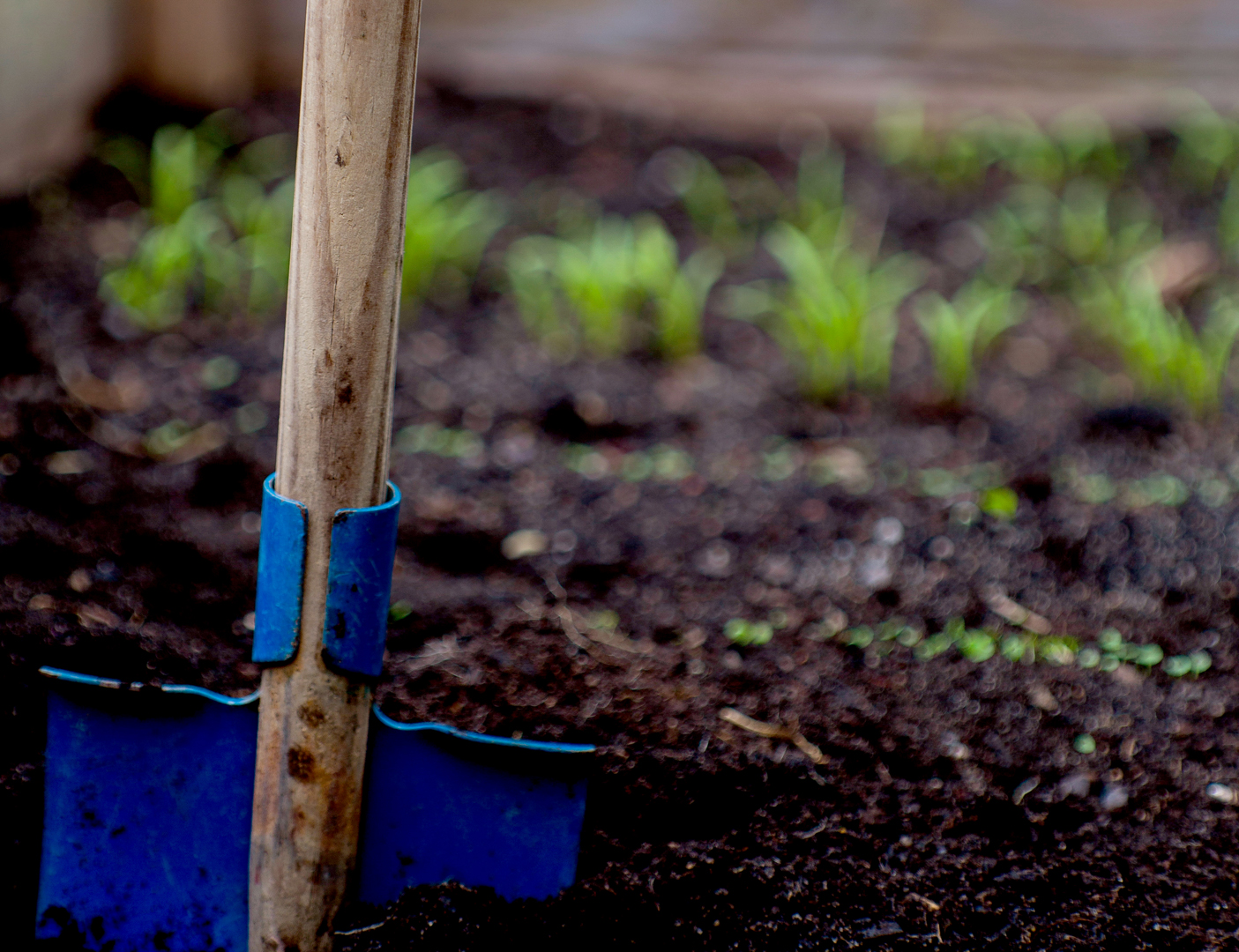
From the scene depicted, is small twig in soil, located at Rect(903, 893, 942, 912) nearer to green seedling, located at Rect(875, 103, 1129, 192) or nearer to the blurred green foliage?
the blurred green foliage

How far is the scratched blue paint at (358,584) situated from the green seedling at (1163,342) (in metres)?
1.71

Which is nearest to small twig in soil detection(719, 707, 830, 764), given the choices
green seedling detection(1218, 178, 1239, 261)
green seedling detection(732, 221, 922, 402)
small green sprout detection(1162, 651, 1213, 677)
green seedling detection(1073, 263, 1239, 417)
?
small green sprout detection(1162, 651, 1213, 677)

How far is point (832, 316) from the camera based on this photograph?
217 cm

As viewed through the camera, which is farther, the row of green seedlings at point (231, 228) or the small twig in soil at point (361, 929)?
the row of green seedlings at point (231, 228)

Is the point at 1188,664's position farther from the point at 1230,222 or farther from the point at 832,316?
the point at 1230,222

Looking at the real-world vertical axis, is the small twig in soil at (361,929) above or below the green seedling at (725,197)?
below

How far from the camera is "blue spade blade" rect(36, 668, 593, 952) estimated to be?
1.00m

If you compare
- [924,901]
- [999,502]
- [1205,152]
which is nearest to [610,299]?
[999,502]

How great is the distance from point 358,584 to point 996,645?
2.99 ft

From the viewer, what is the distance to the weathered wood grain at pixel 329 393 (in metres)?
0.81

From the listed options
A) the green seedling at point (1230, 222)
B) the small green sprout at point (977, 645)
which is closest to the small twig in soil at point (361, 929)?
the small green sprout at point (977, 645)

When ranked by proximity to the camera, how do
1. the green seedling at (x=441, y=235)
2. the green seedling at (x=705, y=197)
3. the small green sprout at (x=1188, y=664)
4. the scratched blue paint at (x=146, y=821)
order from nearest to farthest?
the scratched blue paint at (x=146, y=821) < the small green sprout at (x=1188, y=664) < the green seedling at (x=441, y=235) < the green seedling at (x=705, y=197)

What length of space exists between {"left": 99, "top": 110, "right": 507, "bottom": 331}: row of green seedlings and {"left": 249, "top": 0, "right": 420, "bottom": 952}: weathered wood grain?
4.74ft

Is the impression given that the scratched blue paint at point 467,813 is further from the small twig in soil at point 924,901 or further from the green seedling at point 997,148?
the green seedling at point 997,148
